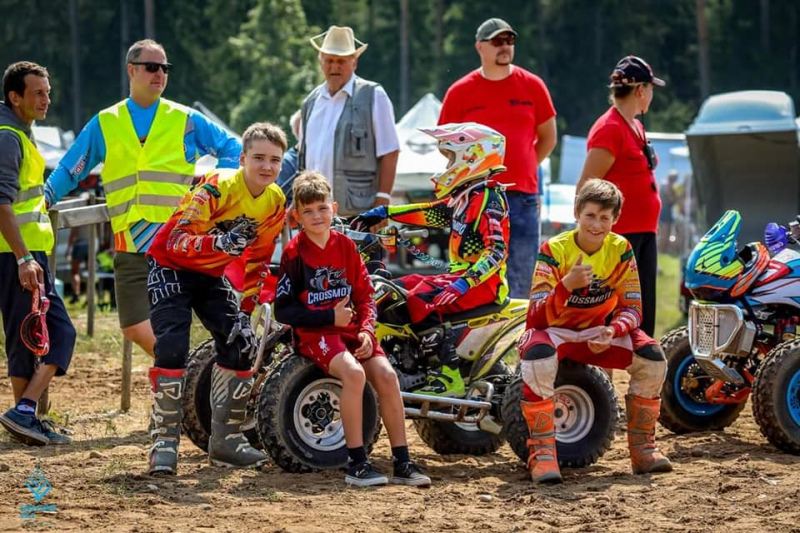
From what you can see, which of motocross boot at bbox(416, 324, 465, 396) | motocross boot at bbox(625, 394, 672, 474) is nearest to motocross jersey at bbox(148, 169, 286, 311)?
motocross boot at bbox(416, 324, 465, 396)

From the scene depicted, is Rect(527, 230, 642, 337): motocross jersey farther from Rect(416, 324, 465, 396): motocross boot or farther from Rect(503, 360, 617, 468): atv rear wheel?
Rect(416, 324, 465, 396): motocross boot

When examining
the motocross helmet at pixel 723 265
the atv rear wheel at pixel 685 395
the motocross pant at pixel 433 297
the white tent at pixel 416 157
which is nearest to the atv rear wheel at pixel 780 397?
the motocross helmet at pixel 723 265

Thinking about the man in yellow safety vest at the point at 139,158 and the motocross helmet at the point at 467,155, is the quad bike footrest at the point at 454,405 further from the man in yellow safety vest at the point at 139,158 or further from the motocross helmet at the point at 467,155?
the man in yellow safety vest at the point at 139,158

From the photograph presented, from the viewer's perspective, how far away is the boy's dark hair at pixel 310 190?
6.78 meters

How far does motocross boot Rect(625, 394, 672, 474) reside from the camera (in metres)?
7.04

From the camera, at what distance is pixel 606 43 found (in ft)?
203

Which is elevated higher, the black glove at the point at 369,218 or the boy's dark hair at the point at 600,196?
the boy's dark hair at the point at 600,196

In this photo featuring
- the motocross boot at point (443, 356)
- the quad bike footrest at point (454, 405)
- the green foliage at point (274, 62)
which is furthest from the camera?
the green foliage at point (274, 62)

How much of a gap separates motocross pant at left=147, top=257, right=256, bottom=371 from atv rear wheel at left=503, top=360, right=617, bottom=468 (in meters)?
1.38

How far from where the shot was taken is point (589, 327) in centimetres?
704

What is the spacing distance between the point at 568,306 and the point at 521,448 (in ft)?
2.46

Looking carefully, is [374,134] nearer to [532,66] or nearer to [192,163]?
[192,163]

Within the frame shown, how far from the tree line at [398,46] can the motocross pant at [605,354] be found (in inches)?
1445

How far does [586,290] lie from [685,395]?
1.68 m
